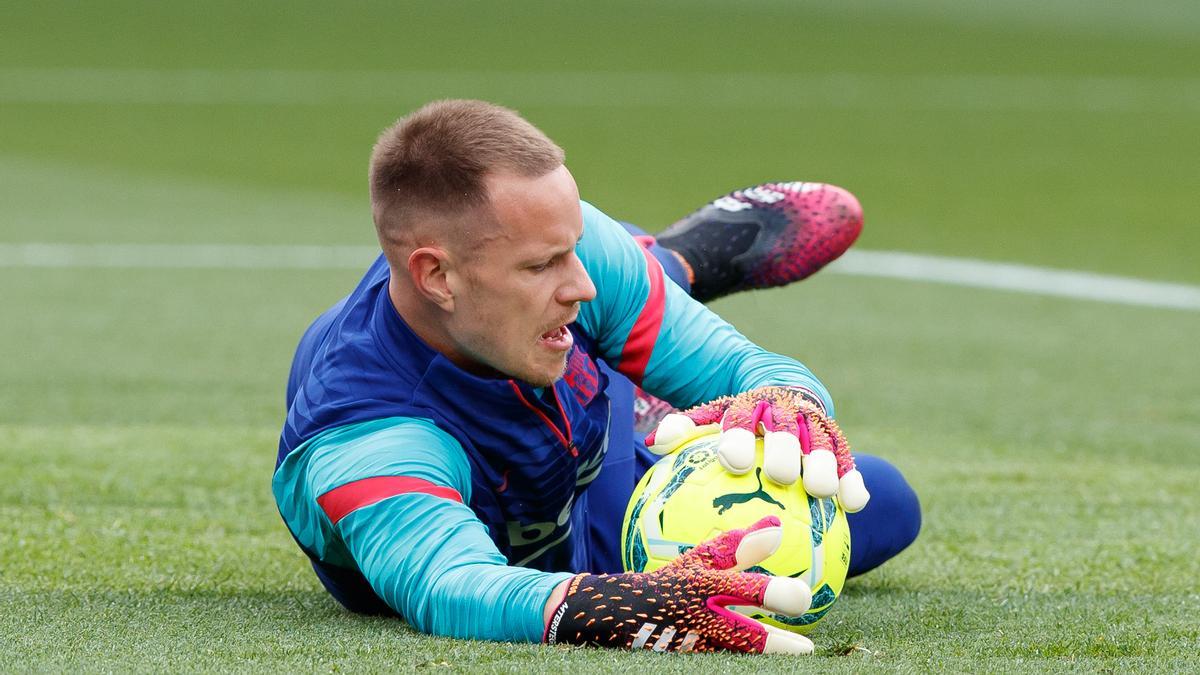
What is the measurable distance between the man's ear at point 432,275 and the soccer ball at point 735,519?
0.55 metres

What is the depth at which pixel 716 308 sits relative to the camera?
8.84m

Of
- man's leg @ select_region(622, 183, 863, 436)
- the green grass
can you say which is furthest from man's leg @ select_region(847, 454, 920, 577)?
man's leg @ select_region(622, 183, 863, 436)

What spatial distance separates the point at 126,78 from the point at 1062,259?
14.8m

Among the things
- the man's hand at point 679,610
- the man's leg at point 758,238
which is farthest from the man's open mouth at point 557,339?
the man's leg at point 758,238

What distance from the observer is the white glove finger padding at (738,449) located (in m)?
3.14

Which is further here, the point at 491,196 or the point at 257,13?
the point at 257,13

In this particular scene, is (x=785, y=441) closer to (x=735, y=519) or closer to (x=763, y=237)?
(x=735, y=519)

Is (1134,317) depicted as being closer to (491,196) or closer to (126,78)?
(491,196)

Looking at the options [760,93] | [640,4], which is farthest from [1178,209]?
[640,4]

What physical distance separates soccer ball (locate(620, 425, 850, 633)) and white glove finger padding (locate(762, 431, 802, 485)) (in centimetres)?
6

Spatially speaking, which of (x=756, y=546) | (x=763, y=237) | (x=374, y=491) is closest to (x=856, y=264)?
(x=763, y=237)

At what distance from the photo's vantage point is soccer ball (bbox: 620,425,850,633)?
125 inches

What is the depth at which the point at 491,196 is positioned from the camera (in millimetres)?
3096

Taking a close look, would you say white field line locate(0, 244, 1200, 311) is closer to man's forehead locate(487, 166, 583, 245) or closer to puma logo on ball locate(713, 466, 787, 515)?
puma logo on ball locate(713, 466, 787, 515)
